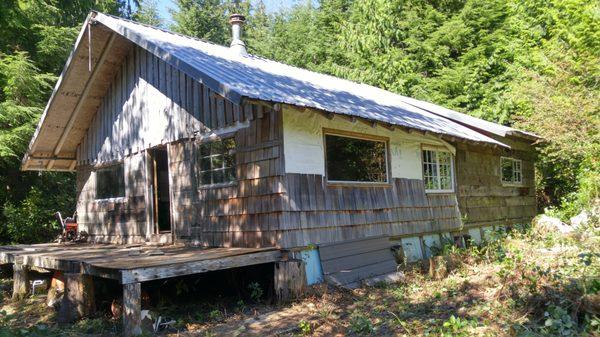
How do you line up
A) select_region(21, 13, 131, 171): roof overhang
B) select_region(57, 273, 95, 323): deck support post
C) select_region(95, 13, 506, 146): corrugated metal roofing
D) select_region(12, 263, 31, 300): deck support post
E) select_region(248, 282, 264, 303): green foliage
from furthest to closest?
select_region(21, 13, 131, 171): roof overhang < select_region(12, 263, 31, 300): deck support post < select_region(248, 282, 264, 303): green foliage < select_region(57, 273, 95, 323): deck support post < select_region(95, 13, 506, 146): corrugated metal roofing

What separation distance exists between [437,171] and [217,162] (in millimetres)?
5457

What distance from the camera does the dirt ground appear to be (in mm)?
5133

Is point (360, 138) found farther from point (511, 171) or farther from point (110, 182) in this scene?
point (511, 171)

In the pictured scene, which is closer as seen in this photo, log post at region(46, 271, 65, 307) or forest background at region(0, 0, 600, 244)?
log post at region(46, 271, 65, 307)

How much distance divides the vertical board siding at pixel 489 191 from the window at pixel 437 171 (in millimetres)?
349

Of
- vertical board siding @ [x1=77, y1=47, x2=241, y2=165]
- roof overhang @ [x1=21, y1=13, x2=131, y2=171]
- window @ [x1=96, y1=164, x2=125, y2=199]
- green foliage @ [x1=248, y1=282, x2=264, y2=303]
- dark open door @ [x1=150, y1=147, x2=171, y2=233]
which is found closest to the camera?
green foliage @ [x1=248, y1=282, x2=264, y2=303]

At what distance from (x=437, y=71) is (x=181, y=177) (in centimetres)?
1655

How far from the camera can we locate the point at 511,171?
48.4 feet

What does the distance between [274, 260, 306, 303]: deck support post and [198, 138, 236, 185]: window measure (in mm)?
1829

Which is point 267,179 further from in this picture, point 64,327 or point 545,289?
point 545,289

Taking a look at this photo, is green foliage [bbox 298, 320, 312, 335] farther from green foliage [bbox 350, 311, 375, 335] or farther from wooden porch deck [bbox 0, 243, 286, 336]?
wooden porch deck [bbox 0, 243, 286, 336]

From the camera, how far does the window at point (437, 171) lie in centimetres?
1103

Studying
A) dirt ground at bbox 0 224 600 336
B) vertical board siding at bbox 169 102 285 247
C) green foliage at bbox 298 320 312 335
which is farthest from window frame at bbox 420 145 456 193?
green foliage at bbox 298 320 312 335

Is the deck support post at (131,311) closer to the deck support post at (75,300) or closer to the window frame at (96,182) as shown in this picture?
the deck support post at (75,300)
